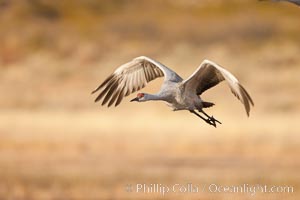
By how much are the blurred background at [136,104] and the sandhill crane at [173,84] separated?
2679mm

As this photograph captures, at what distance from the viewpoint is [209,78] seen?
1075cm

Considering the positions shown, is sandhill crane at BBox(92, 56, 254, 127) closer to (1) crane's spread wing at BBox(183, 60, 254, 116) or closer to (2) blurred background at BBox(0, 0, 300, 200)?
(1) crane's spread wing at BBox(183, 60, 254, 116)

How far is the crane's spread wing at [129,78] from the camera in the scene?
1149 cm

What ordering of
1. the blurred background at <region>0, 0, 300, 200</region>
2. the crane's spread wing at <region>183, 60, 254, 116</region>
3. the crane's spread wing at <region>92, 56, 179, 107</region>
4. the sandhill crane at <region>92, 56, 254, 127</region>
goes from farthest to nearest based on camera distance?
1. the blurred background at <region>0, 0, 300, 200</region>
2. the crane's spread wing at <region>92, 56, 179, 107</region>
3. the sandhill crane at <region>92, 56, 254, 127</region>
4. the crane's spread wing at <region>183, 60, 254, 116</region>

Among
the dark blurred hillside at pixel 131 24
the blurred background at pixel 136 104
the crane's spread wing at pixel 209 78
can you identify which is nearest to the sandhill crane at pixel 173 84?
the crane's spread wing at pixel 209 78

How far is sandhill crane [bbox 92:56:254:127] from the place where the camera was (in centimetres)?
1033

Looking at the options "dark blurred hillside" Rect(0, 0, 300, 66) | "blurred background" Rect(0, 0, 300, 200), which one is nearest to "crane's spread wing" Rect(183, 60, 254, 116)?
"blurred background" Rect(0, 0, 300, 200)

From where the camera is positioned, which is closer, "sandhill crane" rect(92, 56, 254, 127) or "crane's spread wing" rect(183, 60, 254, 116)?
"crane's spread wing" rect(183, 60, 254, 116)

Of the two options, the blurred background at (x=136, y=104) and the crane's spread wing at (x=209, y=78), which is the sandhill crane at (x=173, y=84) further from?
the blurred background at (x=136, y=104)

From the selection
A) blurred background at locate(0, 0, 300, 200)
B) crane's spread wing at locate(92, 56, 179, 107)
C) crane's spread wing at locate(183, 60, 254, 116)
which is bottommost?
crane's spread wing at locate(183, 60, 254, 116)

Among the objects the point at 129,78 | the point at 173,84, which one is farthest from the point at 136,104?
the point at 173,84

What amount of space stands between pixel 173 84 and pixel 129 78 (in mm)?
764

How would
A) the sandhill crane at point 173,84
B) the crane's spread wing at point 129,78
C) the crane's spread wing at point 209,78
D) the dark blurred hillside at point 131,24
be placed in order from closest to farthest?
the crane's spread wing at point 209,78
the sandhill crane at point 173,84
the crane's spread wing at point 129,78
the dark blurred hillside at point 131,24

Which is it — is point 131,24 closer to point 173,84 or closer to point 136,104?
point 136,104
